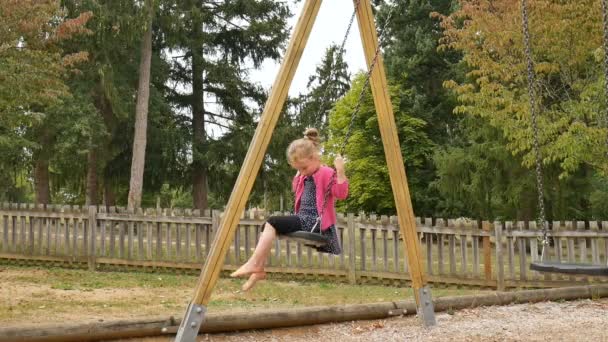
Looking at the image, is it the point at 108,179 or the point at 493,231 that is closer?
the point at 493,231

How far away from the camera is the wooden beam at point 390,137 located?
610 centimetres

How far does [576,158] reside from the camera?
40.8 ft

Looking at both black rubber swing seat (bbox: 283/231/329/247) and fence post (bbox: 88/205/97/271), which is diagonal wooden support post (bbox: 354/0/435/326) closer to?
black rubber swing seat (bbox: 283/231/329/247)

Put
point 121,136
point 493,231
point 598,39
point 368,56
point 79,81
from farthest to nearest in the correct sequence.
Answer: point 121,136 → point 79,81 → point 598,39 → point 493,231 → point 368,56

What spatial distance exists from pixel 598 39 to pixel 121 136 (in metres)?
15.9

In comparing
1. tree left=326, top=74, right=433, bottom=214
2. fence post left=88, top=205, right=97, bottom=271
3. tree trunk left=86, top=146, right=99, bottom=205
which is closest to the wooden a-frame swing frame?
fence post left=88, top=205, right=97, bottom=271

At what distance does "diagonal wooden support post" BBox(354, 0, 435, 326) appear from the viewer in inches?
241

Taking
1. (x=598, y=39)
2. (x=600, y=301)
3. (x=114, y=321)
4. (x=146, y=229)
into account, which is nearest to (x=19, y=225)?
(x=146, y=229)

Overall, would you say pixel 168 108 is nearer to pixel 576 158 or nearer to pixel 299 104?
pixel 299 104

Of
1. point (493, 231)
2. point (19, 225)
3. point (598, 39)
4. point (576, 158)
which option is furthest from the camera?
point (19, 225)

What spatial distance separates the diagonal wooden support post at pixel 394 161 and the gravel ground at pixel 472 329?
36 cm

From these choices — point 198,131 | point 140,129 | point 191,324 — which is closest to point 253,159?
point 191,324

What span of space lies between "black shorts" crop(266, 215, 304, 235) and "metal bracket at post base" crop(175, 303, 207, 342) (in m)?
0.88

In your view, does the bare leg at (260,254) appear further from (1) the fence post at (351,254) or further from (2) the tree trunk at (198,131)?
(2) the tree trunk at (198,131)
